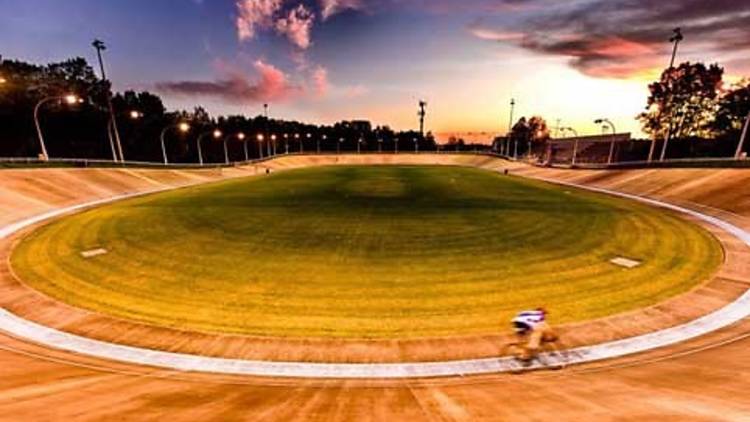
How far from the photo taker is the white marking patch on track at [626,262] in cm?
2316

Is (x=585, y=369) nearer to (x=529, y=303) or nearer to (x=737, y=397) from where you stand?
(x=737, y=397)

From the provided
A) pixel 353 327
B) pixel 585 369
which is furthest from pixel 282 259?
pixel 585 369

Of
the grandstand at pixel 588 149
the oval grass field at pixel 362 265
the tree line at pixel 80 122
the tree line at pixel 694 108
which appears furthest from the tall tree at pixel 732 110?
the tree line at pixel 80 122

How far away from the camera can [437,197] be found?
157ft

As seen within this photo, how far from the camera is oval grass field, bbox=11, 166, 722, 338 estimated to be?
58.9 ft

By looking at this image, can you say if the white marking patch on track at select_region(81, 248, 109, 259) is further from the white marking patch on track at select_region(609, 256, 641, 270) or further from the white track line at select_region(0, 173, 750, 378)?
the white marking patch on track at select_region(609, 256, 641, 270)

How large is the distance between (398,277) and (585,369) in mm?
9717

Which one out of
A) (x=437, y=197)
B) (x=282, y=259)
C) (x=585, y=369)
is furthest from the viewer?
(x=437, y=197)

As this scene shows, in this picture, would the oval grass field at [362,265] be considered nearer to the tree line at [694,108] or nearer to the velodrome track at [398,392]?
the velodrome track at [398,392]

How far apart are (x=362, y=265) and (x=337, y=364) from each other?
918cm

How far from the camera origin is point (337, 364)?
47.6 feet

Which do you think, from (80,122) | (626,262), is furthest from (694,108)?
(80,122)

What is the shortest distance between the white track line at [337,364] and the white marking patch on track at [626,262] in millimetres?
5628

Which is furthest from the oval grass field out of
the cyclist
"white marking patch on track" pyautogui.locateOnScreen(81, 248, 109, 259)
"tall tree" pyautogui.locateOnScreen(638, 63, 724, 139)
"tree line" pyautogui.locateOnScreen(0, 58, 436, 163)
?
"tall tree" pyautogui.locateOnScreen(638, 63, 724, 139)
